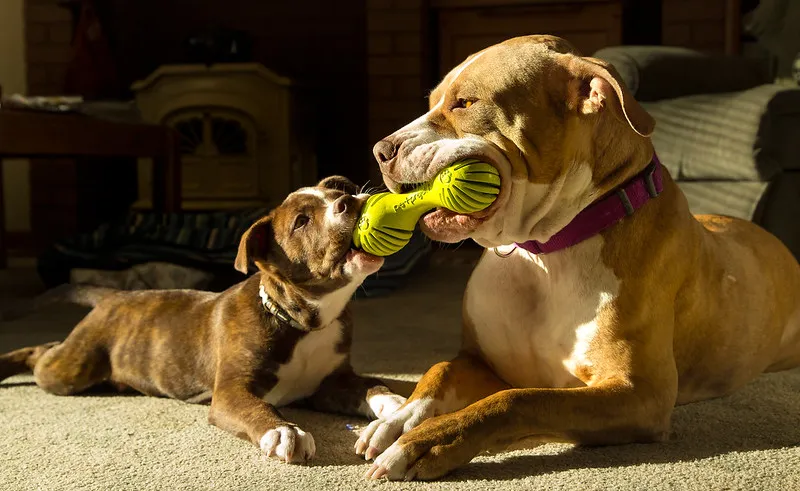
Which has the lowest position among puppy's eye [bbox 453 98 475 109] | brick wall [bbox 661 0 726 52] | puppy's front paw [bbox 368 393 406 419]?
puppy's front paw [bbox 368 393 406 419]

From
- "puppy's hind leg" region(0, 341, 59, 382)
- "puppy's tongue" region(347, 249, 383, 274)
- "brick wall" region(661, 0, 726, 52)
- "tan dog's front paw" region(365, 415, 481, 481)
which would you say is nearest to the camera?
"tan dog's front paw" region(365, 415, 481, 481)

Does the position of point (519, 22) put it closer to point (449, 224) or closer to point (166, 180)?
point (166, 180)

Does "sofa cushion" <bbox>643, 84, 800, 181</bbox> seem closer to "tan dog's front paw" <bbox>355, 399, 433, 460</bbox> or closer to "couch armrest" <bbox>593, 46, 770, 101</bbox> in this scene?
"couch armrest" <bbox>593, 46, 770, 101</bbox>

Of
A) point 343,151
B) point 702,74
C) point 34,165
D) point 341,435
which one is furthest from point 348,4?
point 341,435

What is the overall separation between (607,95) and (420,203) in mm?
420

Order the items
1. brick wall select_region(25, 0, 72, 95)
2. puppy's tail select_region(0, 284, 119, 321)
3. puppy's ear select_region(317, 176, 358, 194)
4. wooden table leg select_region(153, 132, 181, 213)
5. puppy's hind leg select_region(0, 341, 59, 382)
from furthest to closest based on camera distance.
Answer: brick wall select_region(25, 0, 72, 95), wooden table leg select_region(153, 132, 181, 213), puppy's tail select_region(0, 284, 119, 321), puppy's hind leg select_region(0, 341, 59, 382), puppy's ear select_region(317, 176, 358, 194)

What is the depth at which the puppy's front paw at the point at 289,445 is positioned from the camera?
1709mm

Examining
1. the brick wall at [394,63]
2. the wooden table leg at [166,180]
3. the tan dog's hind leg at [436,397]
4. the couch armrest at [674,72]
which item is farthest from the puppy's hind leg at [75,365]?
the brick wall at [394,63]

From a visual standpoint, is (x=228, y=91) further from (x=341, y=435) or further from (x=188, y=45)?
(x=341, y=435)

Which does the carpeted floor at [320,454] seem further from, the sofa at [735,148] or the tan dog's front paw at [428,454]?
the sofa at [735,148]

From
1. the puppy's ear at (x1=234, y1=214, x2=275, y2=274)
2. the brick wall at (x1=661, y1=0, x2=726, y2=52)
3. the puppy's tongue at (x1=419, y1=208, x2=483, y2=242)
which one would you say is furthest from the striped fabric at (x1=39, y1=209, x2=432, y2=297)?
the brick wall at (x1=661, y1=0, x2=726, y2=52)

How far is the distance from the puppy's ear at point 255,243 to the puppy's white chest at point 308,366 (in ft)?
0.77

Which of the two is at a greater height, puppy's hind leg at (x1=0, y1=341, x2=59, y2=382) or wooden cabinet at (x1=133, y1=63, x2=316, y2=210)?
wooden cabinet at (x1=133, y1=63, x2=316, y2=210)

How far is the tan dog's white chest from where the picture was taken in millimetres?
1800
